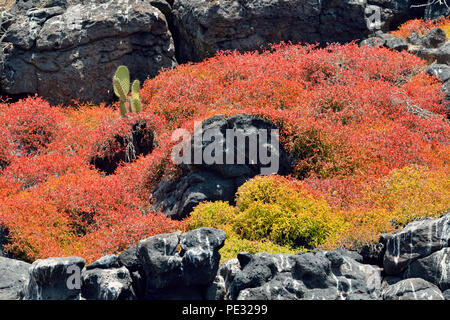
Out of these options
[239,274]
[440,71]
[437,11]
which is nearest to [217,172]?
[239,274]

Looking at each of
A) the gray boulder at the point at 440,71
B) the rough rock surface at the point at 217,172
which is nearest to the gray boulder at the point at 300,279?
the rough rock surface at the point at 217,172

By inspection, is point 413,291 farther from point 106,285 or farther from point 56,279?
point 56,279

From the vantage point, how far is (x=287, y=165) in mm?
10992

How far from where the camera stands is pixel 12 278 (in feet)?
26.2

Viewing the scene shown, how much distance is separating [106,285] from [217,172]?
4036mm

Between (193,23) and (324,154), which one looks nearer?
(324,154)

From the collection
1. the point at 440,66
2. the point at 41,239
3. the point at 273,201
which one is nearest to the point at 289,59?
the point at 440,66

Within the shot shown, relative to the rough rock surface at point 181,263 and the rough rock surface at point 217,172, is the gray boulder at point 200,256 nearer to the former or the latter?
the rough rock surface at point 181,263

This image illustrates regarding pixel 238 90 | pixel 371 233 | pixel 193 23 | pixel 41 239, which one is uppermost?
pixel 193 23

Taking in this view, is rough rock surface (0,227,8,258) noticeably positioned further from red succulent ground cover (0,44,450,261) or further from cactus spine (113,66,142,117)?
cactus spine (113,66,142,117)

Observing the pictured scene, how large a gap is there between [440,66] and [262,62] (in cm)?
550

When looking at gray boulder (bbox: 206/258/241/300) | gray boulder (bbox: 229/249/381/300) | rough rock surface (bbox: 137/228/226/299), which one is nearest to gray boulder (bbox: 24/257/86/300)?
rough rock surface (bbox: 137/228/226/299)

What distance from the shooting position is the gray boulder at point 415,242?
761 centimetres

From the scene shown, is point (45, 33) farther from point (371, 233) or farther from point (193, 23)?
point (371, 233)
